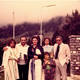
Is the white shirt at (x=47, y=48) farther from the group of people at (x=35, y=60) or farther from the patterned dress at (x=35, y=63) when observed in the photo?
the patterned dress at (x=35, y=63)

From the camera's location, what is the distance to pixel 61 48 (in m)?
4.13

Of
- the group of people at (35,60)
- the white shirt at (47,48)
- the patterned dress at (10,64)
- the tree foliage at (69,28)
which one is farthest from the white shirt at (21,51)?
the tree foliage at (69,28)

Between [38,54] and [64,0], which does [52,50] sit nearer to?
[38,54]

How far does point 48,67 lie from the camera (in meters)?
4.01

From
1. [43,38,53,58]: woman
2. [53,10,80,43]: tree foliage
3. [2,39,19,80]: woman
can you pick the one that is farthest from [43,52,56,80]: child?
[53,10,80,43]: tree foliage

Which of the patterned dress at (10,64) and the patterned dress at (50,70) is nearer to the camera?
the patterned dress at (50,70)

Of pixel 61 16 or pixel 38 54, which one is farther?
pixel 61 16

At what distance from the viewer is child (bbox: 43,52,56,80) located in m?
3.99

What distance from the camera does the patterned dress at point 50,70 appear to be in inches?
158

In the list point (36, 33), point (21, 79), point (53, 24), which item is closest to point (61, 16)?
point (53, 24)

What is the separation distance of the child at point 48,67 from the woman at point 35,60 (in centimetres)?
8

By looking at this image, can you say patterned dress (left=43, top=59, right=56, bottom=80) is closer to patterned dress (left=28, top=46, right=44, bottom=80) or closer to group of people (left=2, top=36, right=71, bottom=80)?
group of people (left=2, top=36, right=71, bottom=80)

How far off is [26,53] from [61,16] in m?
2.07

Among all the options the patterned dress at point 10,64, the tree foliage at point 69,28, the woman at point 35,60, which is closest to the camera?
the woman at point 35,60
